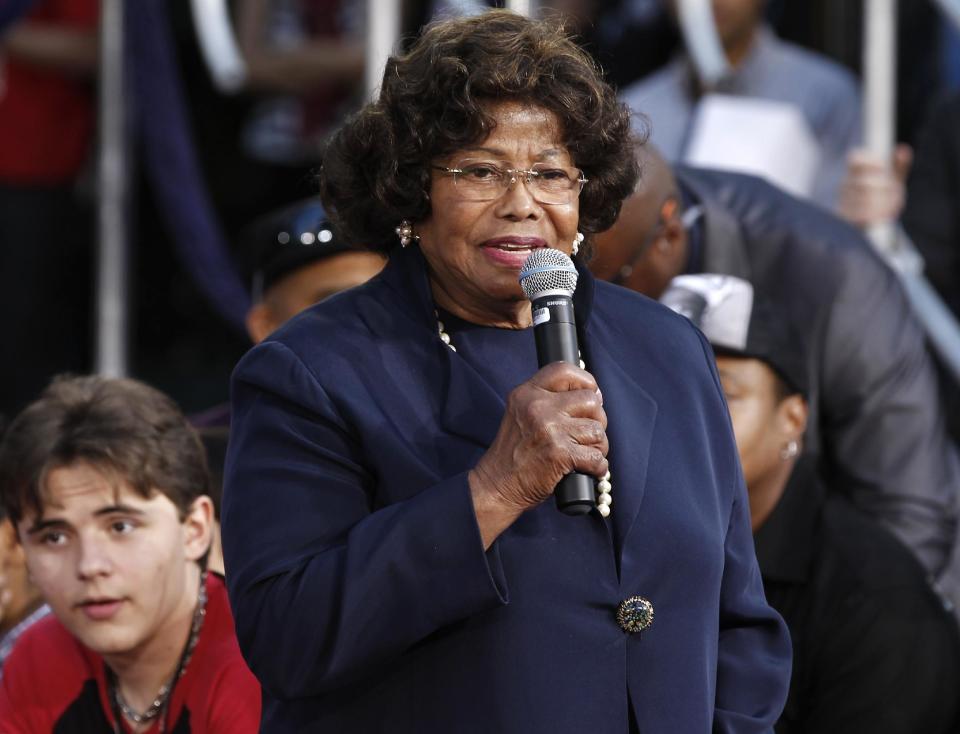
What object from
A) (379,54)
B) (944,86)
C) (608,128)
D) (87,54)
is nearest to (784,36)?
(944,86)

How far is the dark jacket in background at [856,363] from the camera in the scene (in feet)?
13.3

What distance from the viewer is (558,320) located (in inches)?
83.4

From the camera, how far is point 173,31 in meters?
6.17

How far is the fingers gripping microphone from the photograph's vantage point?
80.3 inches

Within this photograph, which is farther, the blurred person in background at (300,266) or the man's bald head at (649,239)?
the blurred person in background at (300,266)

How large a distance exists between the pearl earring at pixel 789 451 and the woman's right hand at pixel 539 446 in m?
1.59

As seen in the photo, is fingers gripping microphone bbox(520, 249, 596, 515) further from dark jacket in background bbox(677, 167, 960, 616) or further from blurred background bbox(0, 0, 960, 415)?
blurred background bbox(0, 0, 960, 415)

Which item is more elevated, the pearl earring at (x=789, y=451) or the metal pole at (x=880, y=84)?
the metal pole at (x=880, y=84)

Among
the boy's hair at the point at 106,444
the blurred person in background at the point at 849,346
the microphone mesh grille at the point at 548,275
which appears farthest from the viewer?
the blurred person in background at the point at 849,346

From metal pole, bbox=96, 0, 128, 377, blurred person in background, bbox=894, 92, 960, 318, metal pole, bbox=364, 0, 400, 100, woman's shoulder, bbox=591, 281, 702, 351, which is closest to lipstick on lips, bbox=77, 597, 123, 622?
woman's shoulder, bbox=591, 281, 702, 351

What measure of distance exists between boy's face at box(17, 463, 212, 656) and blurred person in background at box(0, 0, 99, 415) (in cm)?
233

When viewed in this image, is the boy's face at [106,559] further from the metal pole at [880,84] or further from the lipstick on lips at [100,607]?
the metal pole at [880,84]

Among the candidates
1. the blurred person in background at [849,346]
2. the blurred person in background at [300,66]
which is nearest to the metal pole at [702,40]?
the blurred person in background at [849,346]

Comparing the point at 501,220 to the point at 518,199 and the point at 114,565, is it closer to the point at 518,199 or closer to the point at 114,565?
the point at 518,199
